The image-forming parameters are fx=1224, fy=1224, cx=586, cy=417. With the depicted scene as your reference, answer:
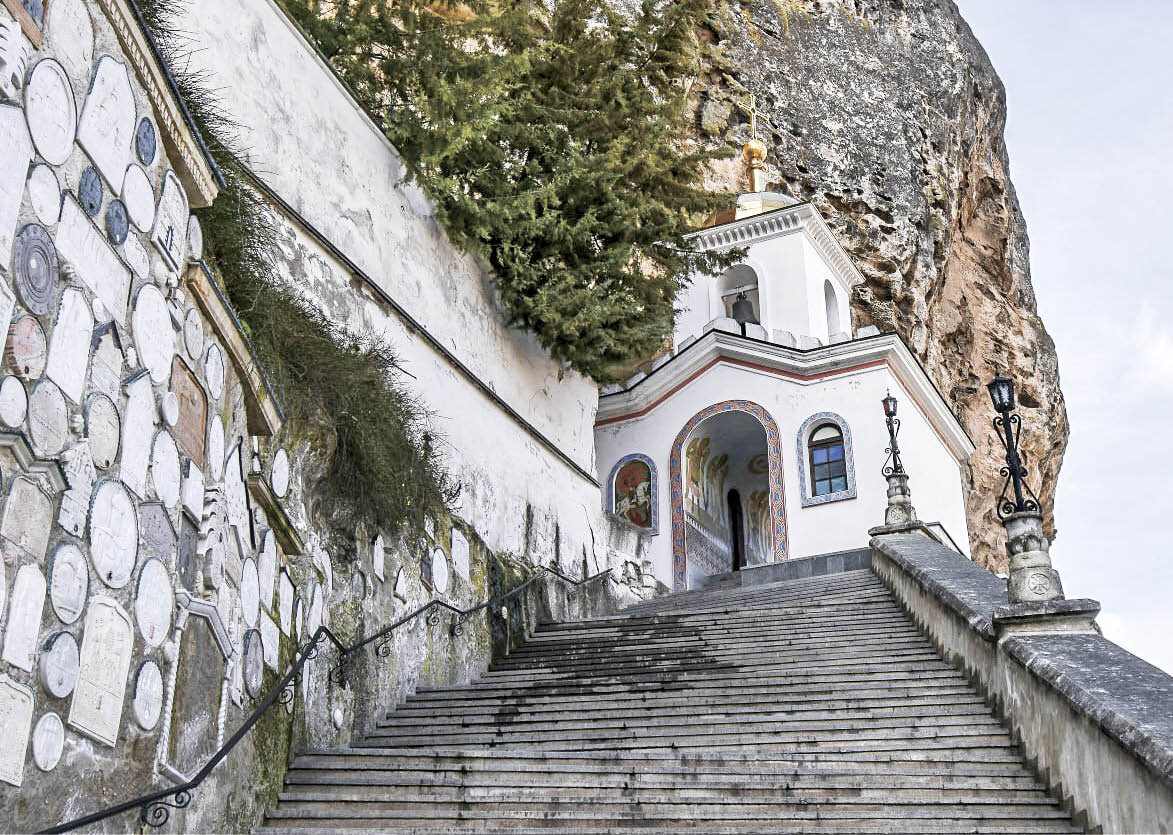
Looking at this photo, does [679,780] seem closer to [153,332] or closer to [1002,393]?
[153,332]

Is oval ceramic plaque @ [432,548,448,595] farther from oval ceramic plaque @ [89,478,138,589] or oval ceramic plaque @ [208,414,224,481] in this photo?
oval ceramic plaque @ [89,478,138,589]

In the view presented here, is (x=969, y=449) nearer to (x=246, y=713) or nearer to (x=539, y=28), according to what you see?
(x=539, y=28)

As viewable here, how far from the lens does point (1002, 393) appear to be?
872cm

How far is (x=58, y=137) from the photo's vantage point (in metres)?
4.75

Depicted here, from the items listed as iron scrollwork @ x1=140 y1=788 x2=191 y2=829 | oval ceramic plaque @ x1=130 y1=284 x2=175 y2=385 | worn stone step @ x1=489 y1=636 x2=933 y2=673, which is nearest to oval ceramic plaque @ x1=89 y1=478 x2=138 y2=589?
oval ceramic plaque @ x1=130 y1=284 x2=175 y2=385

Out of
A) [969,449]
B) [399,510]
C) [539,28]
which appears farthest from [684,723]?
[969,449]

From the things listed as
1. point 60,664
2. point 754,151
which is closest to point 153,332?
point 60,664

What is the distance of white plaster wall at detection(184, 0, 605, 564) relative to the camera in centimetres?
1047

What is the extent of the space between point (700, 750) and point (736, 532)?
1711 cm

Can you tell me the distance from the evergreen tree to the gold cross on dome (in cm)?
1339

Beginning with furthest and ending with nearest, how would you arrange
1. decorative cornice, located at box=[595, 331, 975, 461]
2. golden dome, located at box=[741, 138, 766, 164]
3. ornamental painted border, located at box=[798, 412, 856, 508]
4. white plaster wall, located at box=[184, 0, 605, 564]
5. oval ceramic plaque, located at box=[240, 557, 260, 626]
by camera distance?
1. golden dome, located at box=[741, 138, 766, 164]
2. decorative cornice, located at box=[595, 331, 975, 461]
3. ornamental painted border, located at box=[798, 412, 856, 508]
4. white plaster wall, located at box=[184, 0, 605, 564]
5. oval ceramic plaque, located at box=[240, 557, 260, 626]

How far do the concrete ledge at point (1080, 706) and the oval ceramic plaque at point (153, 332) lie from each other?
443 cm

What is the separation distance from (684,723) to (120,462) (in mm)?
4302

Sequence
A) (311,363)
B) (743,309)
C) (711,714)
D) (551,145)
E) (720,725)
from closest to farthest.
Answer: (720,725)
(711,714)
(311,363)
(551,145)
(743,309)
